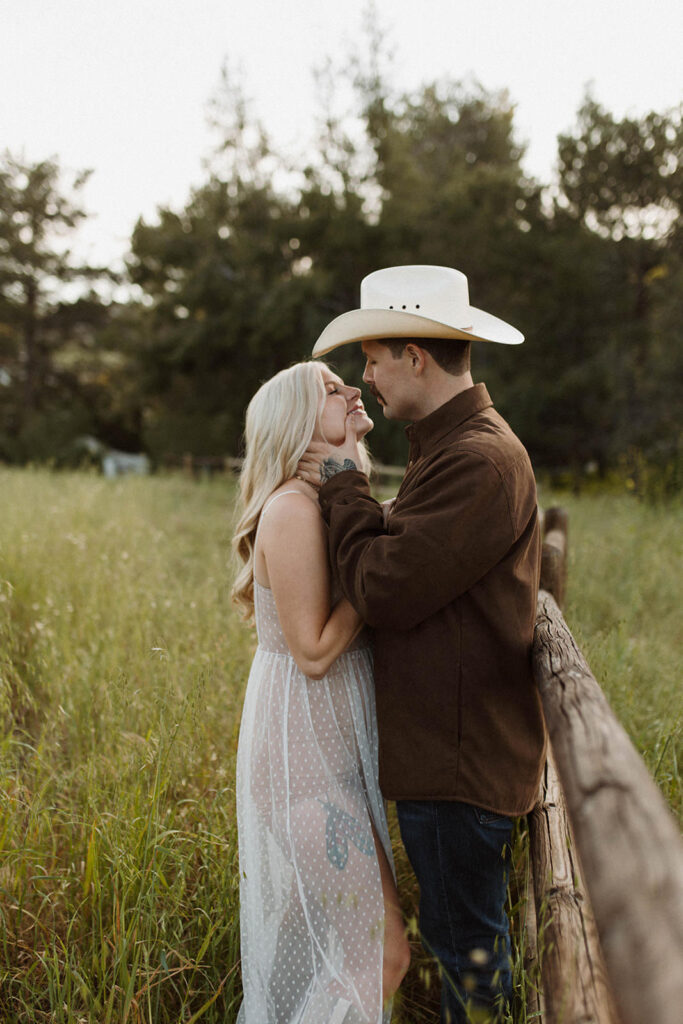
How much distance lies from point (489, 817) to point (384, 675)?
45 centimetres

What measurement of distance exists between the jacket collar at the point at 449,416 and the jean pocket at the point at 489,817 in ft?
3.17

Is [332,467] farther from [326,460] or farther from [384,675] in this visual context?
[384,675]

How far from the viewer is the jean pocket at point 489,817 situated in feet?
6.05

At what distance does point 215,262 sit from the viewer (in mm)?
24609

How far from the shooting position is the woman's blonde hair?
212 centimetres

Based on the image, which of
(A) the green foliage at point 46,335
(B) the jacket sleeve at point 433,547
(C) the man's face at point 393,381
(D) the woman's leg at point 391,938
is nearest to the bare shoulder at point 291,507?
(B) the jacket sleeve at point 433,547

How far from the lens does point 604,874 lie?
957 millimetres

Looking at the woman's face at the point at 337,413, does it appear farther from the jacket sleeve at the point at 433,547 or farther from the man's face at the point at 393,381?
the jacket sleeve at the point at 433,547

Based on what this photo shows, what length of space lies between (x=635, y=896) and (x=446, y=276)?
5.69 ft

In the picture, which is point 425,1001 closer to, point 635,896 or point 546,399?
point 635,896

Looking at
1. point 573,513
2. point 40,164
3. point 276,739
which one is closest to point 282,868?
point 276,739

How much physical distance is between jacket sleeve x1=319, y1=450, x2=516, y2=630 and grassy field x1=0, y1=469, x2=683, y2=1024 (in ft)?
2.87

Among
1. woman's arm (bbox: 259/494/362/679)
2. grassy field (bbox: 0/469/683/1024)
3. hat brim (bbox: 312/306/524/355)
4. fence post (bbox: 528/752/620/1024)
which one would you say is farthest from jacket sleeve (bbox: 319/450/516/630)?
grassy field (bbox: 0/469/683/1024)

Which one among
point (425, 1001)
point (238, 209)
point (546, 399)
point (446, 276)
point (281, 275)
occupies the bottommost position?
point (425, 1001)
